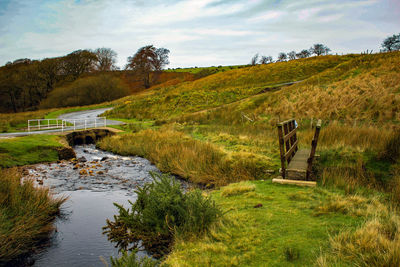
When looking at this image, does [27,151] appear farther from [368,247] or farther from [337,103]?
[337,103]

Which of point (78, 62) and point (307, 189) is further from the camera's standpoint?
point (78, 62)

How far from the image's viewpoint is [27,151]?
15.0m

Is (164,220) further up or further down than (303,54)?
further down

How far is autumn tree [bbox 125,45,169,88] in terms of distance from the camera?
240ft

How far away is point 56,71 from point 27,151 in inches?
2213

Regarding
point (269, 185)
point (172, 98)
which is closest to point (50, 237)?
point (269, 185)

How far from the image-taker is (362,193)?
22.7 ft

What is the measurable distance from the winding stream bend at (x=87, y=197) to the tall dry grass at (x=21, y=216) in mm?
326

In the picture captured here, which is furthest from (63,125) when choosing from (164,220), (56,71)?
(56,71)

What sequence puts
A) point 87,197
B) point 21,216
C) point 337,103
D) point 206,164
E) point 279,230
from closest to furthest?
point 279,230, point 21,216, point 87,197, point 206,164, point 337,103

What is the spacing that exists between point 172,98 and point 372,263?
40.4 meters

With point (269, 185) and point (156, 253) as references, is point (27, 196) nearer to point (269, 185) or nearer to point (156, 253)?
point (156, 253)

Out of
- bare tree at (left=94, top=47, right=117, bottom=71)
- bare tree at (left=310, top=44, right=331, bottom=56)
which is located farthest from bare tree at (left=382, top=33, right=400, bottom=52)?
bare tree at (left=94, top=47, right=117, bottom=71)

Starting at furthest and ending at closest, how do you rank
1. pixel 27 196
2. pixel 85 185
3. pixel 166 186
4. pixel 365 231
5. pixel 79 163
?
pixel 79 163, pixel 85 185, pixel 27 196, pixel 166 186, pixel 365 231
